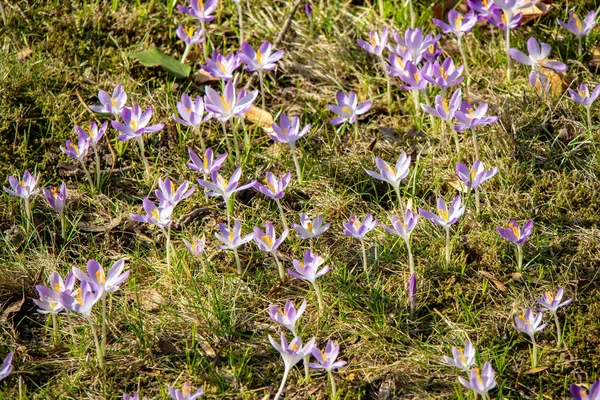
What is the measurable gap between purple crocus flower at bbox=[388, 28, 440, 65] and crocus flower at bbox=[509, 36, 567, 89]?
31cm

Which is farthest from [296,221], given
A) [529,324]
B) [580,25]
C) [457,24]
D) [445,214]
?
[580,25]

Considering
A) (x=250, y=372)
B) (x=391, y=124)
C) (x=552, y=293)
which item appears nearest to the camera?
(x=250, y=372)

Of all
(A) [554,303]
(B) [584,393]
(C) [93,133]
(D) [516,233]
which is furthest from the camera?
(C) [93,133]

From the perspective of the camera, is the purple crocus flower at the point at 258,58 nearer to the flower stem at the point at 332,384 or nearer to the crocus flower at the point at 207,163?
the crocus flower at the point at 207,163

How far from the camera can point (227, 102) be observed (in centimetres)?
268

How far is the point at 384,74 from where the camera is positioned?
3.21 metres

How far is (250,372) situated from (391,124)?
4.02 ft

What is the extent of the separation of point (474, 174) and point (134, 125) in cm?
116

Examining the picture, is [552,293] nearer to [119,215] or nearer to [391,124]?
[391,124]

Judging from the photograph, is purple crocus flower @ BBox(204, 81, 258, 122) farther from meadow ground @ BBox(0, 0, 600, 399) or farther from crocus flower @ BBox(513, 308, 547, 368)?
crocus flower @ BBox(513, 308, 547, 368)

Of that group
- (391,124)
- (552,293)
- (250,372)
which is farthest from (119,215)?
(552,293)

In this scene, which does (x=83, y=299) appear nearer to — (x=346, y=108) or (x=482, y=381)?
(x=482, y=381)

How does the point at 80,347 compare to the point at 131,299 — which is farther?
the point at 131,299

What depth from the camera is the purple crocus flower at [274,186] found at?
2438mm
